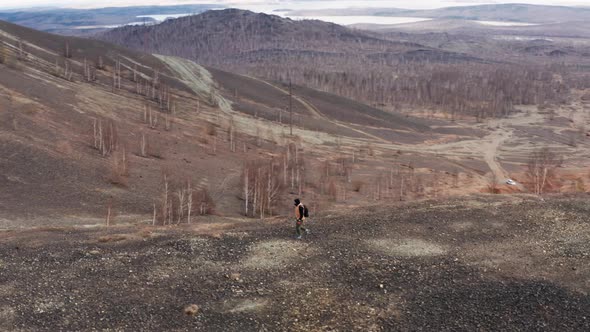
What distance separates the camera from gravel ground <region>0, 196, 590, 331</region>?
18.0 metres

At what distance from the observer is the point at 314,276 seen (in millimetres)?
20844

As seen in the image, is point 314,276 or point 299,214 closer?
point 314,276

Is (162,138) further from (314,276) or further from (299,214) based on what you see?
(314,276)


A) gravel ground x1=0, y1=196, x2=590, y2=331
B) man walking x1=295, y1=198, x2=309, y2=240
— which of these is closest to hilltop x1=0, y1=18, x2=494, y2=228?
gravel ground x1=0, y1=196, x2=590, y2=331

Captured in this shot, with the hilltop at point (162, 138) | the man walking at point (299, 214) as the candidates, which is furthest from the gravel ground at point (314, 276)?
the hilltop at point (162, 138)

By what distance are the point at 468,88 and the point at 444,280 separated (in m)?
179

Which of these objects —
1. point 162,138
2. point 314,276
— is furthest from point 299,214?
point 162,138

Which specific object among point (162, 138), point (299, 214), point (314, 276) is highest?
point (299, 214)

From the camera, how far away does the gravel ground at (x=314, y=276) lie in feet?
59.0

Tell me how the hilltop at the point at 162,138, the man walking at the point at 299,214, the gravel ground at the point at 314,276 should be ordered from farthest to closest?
the hilltop at the point at 162,138, the man walking at the point at 299,214, the gravel ground at the point at 314,276

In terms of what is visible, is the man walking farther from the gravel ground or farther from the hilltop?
the hilltop

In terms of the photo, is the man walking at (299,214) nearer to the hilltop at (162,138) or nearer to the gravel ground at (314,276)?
the gravel ground at (314,276)

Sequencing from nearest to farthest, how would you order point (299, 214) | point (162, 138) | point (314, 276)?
point (314, 276) → point (299, 214) → point (162, 138)

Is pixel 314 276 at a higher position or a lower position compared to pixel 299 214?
lower
